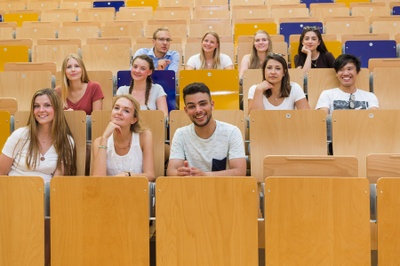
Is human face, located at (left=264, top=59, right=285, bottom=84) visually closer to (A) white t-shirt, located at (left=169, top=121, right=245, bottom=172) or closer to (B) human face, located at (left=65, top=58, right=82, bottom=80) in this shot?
(A) white t-shirt, located at (left=169, top=121, right=245, bottom=172)

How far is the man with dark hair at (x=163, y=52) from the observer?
13.8ft

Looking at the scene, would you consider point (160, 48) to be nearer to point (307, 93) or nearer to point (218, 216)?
point (307, 93)

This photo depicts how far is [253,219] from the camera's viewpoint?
89.3 inches

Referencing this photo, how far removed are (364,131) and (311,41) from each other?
4.11 ft

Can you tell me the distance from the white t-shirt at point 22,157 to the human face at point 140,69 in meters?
0.84

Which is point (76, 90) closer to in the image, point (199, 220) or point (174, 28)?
point (199, 220)

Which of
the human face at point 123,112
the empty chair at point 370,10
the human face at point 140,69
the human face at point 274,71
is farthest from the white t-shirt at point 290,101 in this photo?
the empty chair at point 370,10

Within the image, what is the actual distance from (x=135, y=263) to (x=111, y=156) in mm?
707

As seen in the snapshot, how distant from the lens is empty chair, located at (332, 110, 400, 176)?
119 inches

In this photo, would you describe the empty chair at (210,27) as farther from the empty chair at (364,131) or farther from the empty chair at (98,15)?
the empty chair at (364,131)

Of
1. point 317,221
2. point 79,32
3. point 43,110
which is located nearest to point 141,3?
point 79,32

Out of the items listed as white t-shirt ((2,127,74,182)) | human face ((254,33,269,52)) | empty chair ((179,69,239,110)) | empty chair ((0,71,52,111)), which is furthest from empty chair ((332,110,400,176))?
empty chair ((0,71,52,111))

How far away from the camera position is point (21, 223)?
7.66 feet

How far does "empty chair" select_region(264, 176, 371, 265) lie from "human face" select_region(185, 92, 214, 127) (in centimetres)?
64
